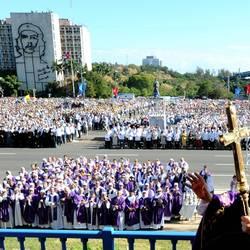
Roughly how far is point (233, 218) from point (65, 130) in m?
25.7

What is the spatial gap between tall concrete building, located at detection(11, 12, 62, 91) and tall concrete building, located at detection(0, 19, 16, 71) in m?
9.17

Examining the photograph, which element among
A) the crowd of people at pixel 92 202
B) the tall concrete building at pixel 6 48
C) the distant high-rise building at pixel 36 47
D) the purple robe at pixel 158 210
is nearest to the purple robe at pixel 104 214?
the crowd of people at pixel 92 202

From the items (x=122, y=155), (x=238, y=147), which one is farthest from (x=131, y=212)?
(x=122, y=155)

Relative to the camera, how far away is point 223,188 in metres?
16.5

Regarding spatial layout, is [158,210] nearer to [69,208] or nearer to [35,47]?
[69,208]

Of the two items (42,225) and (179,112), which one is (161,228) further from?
(179,112)

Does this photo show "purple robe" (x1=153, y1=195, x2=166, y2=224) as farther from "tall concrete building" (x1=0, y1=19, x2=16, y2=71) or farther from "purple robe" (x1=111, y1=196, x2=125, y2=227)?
"tall concrete building" (x1=0, y1=19, x2=16, y2=71)

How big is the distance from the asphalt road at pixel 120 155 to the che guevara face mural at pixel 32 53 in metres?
90.2

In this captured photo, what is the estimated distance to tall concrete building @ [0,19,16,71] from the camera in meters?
126

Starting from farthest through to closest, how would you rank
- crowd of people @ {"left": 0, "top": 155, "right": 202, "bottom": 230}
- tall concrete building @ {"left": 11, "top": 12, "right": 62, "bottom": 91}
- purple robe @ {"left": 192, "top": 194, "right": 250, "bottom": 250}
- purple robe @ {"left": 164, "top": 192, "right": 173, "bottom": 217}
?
tall concrete building @ {"left": 11, "top": 12, "right": 62, "bottom": 91} < purple robe @ {"left": 164, "top": 192, "right": 173, "bottom": 217} < crowd of people @ {"left": 0, "top": 155, "right": 202, "bottom": 230} < purple robe @ {"left": 192, "top": 194, "right": 250, "bottom": 250}

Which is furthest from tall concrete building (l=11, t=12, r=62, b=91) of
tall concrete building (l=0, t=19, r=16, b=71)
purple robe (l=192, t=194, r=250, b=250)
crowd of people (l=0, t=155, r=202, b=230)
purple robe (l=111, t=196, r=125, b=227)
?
purple robe (l=192, t=194, r=250, b=250)

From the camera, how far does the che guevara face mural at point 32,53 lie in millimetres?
114875

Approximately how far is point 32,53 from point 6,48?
560 inches

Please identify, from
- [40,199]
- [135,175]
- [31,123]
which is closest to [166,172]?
[135,175]
